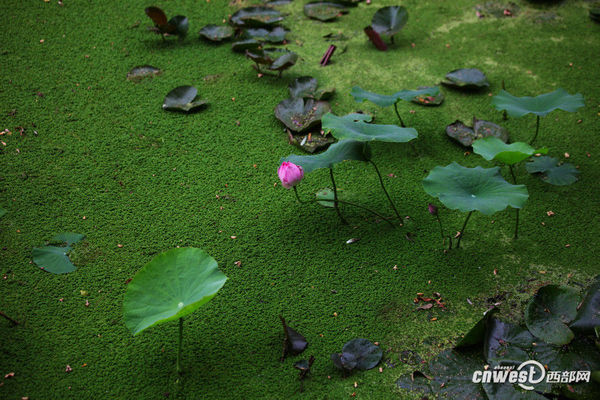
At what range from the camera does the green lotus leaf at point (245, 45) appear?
280cm

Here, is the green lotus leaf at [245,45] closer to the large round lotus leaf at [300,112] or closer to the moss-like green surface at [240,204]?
the moss-like green surface at [240,204]

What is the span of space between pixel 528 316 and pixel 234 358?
0.93m

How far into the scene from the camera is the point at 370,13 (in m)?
3.29

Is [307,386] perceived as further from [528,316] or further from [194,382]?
[528,316]

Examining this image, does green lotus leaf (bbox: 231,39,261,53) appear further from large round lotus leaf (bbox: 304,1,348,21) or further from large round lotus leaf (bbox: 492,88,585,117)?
large round lotus leaf (bbox: 492,88,585,117)

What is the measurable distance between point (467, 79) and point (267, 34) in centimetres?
119

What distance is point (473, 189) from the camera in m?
1.76

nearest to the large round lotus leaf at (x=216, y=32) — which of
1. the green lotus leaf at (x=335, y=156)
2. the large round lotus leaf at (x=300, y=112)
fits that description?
the large round lotus leaf at (x=300, y=112)

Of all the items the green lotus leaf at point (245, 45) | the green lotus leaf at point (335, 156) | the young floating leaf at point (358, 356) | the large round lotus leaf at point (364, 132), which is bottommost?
the young floating leaf at point (358, 356)

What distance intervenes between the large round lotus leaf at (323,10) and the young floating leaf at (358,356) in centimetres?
231

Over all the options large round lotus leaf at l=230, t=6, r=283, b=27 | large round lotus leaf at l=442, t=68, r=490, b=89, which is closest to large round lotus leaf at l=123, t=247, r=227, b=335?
large round lotus leaf at l=442, t=68, r=490, b=89

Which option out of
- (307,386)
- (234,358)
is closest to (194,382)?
(234,358)

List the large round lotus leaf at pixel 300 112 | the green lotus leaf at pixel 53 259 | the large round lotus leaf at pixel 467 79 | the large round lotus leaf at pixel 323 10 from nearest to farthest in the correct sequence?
the green lotus leaf at pixel 53 259 → the large round lotus leaf at pixel 300 112 → the large round lotus leaf at pixel 467 79 → the large round lotus leaf at pixel 323 10

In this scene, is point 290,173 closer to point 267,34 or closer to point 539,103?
point 539,103
